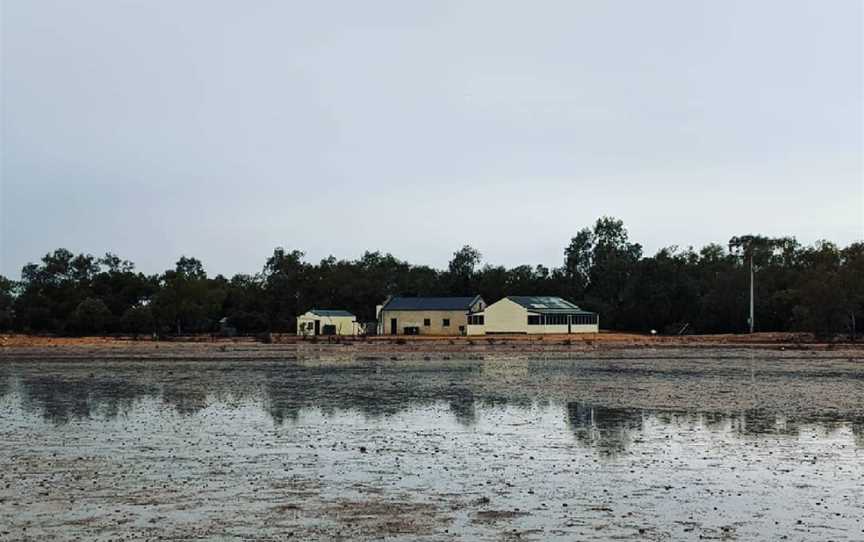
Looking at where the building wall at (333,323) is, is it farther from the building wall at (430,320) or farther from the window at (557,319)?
the window at (557,319)

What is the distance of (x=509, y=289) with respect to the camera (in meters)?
112

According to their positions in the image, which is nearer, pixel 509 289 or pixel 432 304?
pixel 432 304

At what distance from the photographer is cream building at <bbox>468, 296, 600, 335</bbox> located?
3561 inches

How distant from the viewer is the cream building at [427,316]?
312 feet

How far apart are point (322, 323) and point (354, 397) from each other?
210 ft

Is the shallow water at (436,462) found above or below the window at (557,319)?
below

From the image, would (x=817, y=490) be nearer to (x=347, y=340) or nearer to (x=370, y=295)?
(x=347, y=340)

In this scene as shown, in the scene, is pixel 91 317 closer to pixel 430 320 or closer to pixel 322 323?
pixel 322 323

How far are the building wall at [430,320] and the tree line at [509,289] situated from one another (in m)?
11.1

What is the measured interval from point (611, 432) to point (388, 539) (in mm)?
11057

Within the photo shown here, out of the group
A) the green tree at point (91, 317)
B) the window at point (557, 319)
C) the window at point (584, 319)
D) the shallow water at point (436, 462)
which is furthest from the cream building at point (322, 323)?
the shallow water at point (436, 462)

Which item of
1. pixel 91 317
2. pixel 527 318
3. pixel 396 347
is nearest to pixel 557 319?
pixel 527 318

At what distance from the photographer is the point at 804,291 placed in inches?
3039

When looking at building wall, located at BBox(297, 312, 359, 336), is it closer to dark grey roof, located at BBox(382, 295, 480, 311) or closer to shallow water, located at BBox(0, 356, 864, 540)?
dark grey roof, located at BBox(382, 295, 480, 311)
